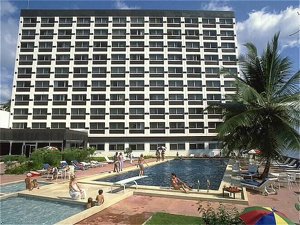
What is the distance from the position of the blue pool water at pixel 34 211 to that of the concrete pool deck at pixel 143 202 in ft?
1.73

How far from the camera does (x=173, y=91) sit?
57.3 meters

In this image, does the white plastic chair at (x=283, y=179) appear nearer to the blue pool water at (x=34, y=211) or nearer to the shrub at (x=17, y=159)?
the blue pool water at (x=34, y=211)

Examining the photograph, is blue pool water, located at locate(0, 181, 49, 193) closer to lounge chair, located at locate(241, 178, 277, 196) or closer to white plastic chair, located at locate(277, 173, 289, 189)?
lounge chair, located at locate(241, 178, 277, 196)

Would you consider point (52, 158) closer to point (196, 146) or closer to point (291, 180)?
point (291, 180)

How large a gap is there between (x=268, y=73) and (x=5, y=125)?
51830 millimetres

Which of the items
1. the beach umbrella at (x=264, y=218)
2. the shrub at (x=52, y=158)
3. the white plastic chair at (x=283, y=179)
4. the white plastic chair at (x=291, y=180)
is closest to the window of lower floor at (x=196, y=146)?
the shrub at (x=52, y=158)

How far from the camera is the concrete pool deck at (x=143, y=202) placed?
421 inches

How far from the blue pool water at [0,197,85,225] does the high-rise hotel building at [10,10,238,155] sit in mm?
41233

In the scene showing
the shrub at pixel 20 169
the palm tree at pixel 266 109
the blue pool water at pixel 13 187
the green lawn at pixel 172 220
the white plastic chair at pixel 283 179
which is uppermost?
the palm tree at pixel 266 109

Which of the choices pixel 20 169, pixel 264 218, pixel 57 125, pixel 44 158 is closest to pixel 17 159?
pixel 44 158

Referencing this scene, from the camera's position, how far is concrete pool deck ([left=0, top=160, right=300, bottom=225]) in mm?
10695

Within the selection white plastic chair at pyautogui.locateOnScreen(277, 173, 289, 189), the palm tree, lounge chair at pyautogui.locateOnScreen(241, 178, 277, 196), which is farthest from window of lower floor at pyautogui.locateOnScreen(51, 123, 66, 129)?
lounge chair at pyautogui.locateOnScreen(241, 178, 277, 196)

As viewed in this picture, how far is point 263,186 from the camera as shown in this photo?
1544cm

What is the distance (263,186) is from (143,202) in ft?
22.9
